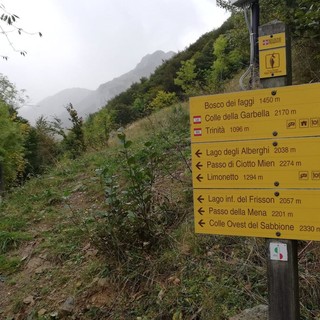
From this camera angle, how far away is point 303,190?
175 centimetres

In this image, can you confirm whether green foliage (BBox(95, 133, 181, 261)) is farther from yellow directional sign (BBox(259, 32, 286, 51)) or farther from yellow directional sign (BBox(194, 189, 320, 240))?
yellow directional sign (BBox(259, 32, 286, 51))

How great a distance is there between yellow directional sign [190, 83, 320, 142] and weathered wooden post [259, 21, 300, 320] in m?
0.11

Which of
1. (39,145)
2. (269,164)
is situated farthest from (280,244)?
(39,145)

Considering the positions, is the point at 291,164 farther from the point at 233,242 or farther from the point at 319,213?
the point at 233,242

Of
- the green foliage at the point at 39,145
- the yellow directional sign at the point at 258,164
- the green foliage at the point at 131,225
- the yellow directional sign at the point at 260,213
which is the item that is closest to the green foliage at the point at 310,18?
the green foliage at the point at 131,225

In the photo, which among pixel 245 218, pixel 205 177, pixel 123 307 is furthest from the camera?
pixel 123 307

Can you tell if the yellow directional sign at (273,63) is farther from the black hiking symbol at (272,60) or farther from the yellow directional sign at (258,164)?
the yellow directional sign at (258,164)

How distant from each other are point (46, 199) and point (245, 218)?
5.28m

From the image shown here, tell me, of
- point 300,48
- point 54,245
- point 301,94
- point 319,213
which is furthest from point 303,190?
point 300,48

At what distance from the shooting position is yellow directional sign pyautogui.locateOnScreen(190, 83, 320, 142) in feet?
5.69

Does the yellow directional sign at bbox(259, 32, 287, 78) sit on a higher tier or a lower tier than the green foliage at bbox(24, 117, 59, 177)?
lower

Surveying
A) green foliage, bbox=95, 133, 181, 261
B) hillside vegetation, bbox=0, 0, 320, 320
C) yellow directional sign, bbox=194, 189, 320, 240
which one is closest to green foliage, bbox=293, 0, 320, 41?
hillside vegetation, bbox=0, 0, 320, 320

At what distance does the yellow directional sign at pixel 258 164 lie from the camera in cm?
174

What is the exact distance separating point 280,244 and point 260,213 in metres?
0.18
